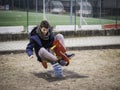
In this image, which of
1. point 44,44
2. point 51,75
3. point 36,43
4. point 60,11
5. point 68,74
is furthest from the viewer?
point 60,11

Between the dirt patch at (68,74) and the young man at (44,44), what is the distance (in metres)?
0.40

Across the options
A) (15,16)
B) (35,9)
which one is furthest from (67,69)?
(15,16)

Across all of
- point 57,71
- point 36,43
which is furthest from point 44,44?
point 57,71

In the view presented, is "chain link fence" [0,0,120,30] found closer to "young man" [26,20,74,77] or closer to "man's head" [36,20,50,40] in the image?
"young man" [26,20,74,77]

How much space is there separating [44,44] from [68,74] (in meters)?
0.92

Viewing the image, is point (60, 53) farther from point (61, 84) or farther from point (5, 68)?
point (5, 68)

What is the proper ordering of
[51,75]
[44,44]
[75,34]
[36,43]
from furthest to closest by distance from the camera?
[75,34], [51,75], [44,44], [36,43]

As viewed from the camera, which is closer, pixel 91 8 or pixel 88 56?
pixel 88 56

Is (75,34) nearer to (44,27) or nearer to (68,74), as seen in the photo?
(68,74)

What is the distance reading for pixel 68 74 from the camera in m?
7.99

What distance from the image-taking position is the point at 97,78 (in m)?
7.54

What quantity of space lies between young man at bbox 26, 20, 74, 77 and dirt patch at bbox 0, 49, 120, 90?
397 mm

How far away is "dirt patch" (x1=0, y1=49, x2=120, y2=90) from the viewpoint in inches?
270

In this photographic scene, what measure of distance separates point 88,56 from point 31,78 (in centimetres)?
324
